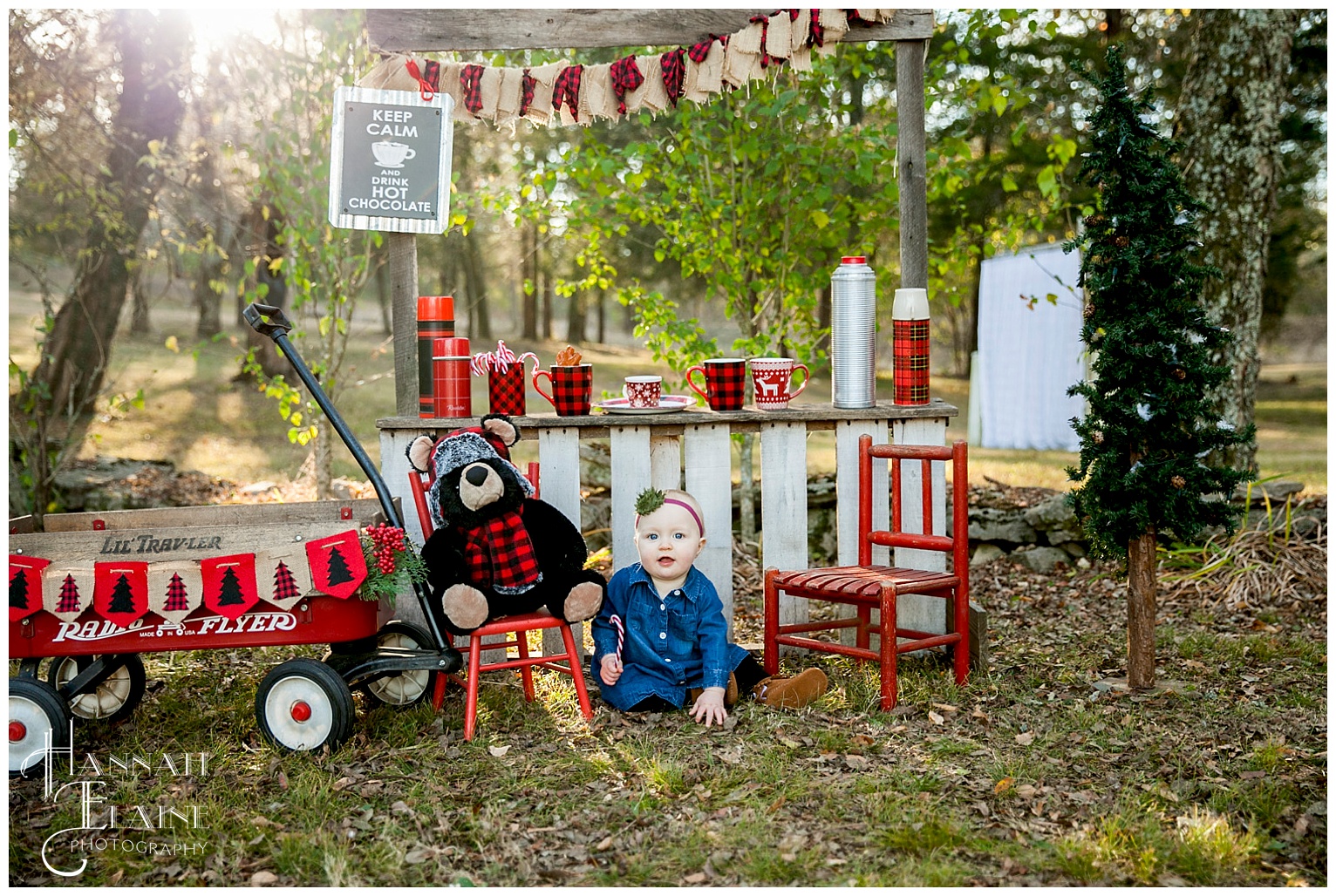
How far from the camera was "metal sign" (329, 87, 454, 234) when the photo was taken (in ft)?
13.5

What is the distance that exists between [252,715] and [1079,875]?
2742mm

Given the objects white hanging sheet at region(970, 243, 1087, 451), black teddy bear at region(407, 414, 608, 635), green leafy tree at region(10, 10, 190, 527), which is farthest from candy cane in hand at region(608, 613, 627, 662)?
white hanging sheet at region(970, 243, 1087, 451)

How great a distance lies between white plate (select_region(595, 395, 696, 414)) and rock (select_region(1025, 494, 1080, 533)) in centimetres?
263

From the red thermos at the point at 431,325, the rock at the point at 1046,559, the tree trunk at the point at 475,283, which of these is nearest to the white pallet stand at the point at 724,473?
the red thermos at the point at 431,325

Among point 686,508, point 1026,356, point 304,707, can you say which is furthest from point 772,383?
point 1026,356

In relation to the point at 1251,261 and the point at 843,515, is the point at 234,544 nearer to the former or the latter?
the point at 843,515

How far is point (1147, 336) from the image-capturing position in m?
3.61

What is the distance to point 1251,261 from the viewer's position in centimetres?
611

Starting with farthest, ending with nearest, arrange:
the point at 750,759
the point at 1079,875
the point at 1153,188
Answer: the point at 1153,188
the point at 750,759
the point at 1079,875

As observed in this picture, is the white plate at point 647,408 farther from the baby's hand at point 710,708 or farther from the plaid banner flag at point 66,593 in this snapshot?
the plaid banner flag at point 66,593

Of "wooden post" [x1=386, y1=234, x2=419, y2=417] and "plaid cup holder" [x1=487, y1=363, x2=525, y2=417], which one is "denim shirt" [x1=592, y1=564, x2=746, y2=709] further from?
"wooden post" [x1=386, y1=234, x2=419, y2=417]

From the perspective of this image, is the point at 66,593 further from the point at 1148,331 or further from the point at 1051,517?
the point at 1051,517

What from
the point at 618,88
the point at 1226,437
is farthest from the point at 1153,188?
the point at 618,88

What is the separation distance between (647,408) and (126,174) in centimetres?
668
